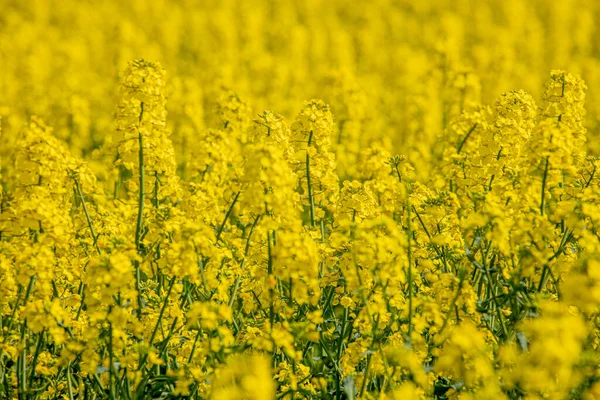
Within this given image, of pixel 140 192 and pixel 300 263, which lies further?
pixel 140 192

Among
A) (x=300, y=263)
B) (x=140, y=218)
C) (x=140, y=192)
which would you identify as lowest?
(x=300, y=263)

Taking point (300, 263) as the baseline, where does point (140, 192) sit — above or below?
above

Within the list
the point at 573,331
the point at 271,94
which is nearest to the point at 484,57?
the point at 271,94

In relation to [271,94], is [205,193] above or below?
below

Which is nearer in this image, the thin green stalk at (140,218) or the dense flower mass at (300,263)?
the dense flower mass at (300,263)

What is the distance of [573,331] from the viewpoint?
8.72ft

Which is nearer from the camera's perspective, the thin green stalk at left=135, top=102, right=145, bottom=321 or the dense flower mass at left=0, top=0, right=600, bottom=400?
the dense flower mass at left=0, top=0, right=600, bottom=400

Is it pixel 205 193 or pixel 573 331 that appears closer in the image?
pixel 573 331

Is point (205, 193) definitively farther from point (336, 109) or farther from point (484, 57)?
point (484, 57)

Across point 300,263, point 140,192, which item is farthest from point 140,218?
point 300,263

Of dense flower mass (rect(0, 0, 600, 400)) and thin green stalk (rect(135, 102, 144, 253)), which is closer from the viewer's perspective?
dense flower mass (rect(0, 0, 600, 400))

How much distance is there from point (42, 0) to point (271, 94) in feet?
21.9

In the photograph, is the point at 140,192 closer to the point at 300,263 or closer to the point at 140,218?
the point at 140,218

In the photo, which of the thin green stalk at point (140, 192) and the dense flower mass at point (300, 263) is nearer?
the dense flower mass at point (300, 263)
